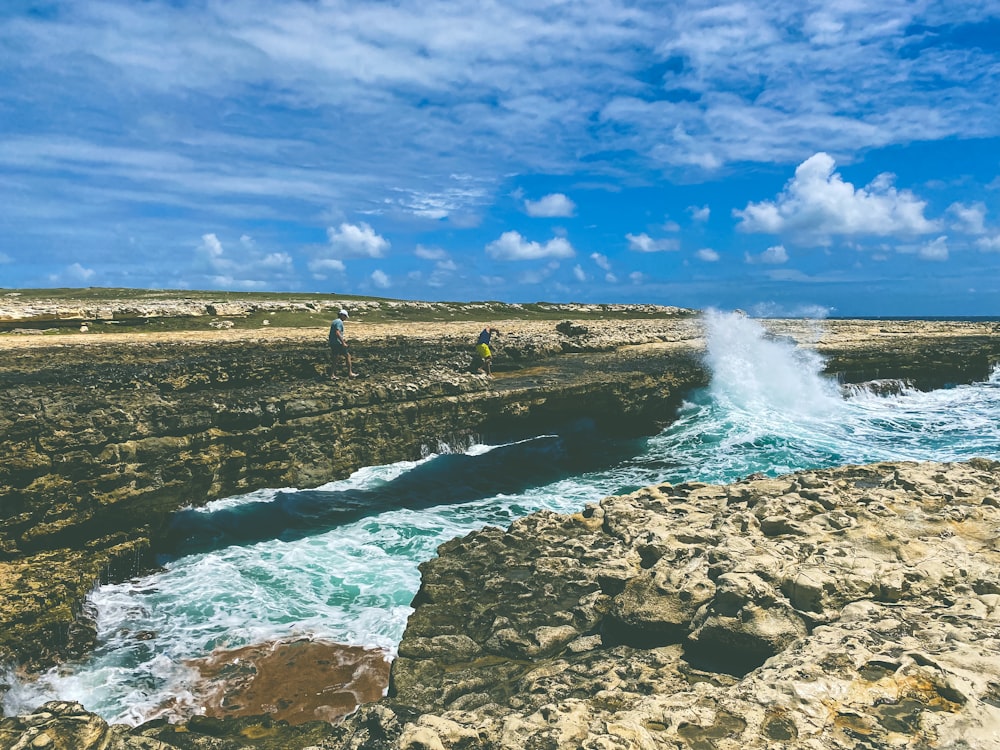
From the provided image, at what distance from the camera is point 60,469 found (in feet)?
36.6

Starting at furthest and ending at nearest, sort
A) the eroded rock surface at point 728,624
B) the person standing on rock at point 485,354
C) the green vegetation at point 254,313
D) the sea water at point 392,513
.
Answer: the green vegetation at point 254,313, the person standing on rock at point 485,354, the sea water at point 392,513, the eroded rock surface at point 728,624

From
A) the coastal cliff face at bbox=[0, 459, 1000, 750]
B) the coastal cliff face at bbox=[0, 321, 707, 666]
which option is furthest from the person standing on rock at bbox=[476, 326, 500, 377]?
the coastal cliff face at bbox=[0, 459, 1000, 750]

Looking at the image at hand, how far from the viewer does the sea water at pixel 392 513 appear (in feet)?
30.2

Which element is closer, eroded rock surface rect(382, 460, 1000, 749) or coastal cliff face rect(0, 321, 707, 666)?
eroded rock surface rect(382, 460, 1000, 749)

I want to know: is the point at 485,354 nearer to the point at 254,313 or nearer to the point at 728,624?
the point at 728,624

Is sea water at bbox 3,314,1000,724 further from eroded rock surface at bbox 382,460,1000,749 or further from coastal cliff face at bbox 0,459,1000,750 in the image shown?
eroded rock surface at bbox 382,460,1000,749

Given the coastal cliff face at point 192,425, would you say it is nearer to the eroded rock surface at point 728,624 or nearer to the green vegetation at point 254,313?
the eroded rock surface at point 728,624

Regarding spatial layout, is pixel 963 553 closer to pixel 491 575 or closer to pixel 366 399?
pixel 491 575

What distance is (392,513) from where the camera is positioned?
15.0 metres

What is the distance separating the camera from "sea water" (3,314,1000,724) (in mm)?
9211

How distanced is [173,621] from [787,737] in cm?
977

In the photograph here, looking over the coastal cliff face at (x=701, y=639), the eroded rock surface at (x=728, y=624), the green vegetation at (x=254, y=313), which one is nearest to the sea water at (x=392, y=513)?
the coastal cliff face at (x=701, y=639)

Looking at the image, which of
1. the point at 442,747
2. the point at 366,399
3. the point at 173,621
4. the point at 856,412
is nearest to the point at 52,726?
the point at 442,747

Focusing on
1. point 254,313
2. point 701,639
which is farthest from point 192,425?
point 254,313
